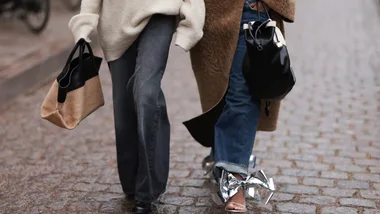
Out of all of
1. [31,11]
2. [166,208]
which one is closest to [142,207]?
[166,208]

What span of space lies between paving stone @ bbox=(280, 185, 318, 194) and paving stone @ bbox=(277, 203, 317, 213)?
0.23m

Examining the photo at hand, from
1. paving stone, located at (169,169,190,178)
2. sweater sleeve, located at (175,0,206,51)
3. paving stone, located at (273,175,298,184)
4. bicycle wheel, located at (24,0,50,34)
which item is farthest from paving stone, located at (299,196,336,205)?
bicycle wheel, located at (24,0,50,34)

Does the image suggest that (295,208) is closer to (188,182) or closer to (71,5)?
(188,182)

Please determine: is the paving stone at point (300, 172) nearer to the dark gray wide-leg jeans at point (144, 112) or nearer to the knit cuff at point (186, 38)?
the dark gray wide-leg jeans at point (144, 112)

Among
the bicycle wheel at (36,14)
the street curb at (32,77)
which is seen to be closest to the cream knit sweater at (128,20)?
the street curb at (32,77)

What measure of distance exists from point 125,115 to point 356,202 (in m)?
1.47

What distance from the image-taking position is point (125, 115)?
372cm

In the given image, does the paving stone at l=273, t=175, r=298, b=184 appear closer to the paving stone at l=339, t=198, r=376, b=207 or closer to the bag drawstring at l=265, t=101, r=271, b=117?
the paving stone at l=339, t=198, r=376, b=207

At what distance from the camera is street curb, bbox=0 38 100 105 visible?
6830 millimetres

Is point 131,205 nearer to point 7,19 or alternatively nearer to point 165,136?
point 165,136

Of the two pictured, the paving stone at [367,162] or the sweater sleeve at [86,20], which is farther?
the paving stone at [367,162]

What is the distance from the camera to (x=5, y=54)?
8.25 metres

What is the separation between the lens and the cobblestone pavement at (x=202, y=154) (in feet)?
13.1

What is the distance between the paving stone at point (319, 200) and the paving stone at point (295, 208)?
0.24 ft
